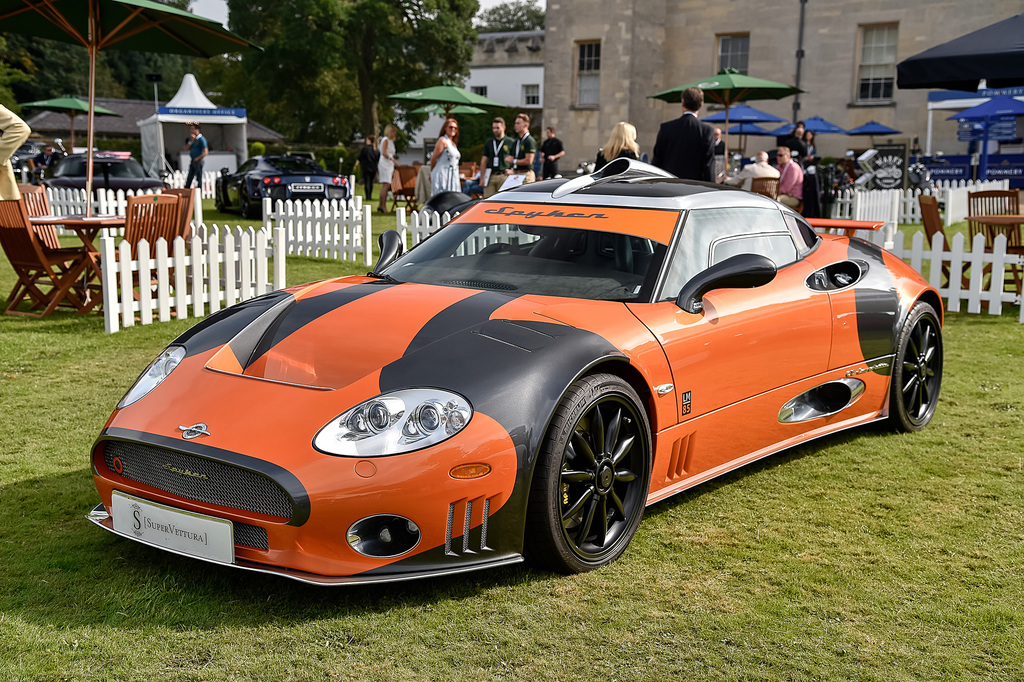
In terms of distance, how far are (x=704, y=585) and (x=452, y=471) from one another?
3.46 ft

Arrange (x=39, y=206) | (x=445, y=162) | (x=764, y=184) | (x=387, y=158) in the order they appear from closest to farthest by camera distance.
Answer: (x=39, y=206) < (x=764, y=184) < (x=445, y=162) < (x=387, y=158)

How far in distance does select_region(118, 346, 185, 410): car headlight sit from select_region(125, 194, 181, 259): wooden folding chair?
5.12 meters

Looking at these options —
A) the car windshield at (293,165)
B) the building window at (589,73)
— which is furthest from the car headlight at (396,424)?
the building window at (589,73)

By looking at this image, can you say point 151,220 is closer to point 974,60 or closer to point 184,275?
point 184,275

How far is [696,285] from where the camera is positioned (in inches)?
162

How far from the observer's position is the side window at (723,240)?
425 centimetres

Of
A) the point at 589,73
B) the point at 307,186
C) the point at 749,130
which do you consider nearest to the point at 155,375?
the point at 307,186

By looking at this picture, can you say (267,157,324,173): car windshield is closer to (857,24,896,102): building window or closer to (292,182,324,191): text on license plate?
(292,182,324,191): text on license plate

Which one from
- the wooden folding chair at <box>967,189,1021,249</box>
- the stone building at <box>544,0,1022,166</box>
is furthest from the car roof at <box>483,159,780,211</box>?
the stone building at <box>544,0,1022,166</box>

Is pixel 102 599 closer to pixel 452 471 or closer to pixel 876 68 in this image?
pixel 452 471

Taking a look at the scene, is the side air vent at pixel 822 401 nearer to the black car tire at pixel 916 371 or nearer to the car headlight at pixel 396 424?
the black car tire at pixel 916 371

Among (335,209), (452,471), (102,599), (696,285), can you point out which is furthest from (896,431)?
(335,209)

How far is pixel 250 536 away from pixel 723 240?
2.59 m

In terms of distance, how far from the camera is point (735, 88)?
19.6 metres
